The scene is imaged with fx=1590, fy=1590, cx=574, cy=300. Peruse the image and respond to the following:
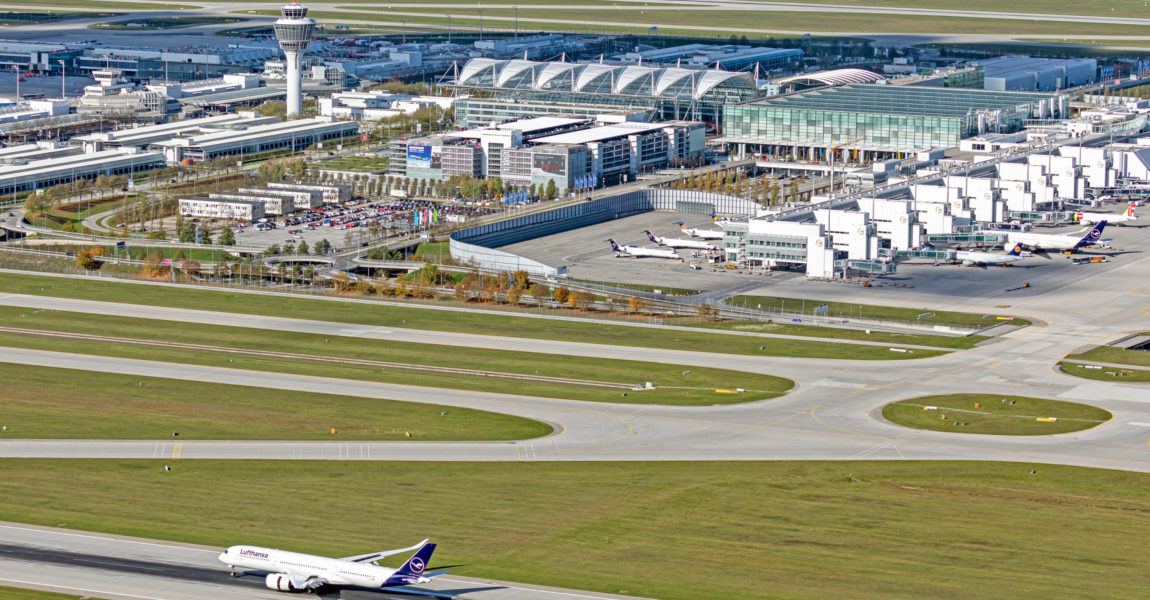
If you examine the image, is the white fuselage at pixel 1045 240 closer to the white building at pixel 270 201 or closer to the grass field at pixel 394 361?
the grass field at pixel 394 361

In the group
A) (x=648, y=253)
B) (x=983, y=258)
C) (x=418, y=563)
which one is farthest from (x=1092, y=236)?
(x=418, y=563)

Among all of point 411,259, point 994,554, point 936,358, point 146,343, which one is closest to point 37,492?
point 146,343

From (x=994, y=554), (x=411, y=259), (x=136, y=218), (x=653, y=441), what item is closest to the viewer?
(x=994, y=554)

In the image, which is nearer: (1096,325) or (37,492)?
(37,492)

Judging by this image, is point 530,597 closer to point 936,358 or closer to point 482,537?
point 482,537

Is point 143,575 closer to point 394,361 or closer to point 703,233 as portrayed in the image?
point 394,361

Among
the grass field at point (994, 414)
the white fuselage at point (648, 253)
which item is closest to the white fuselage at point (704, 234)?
the white fuselage at point (648, 253)
